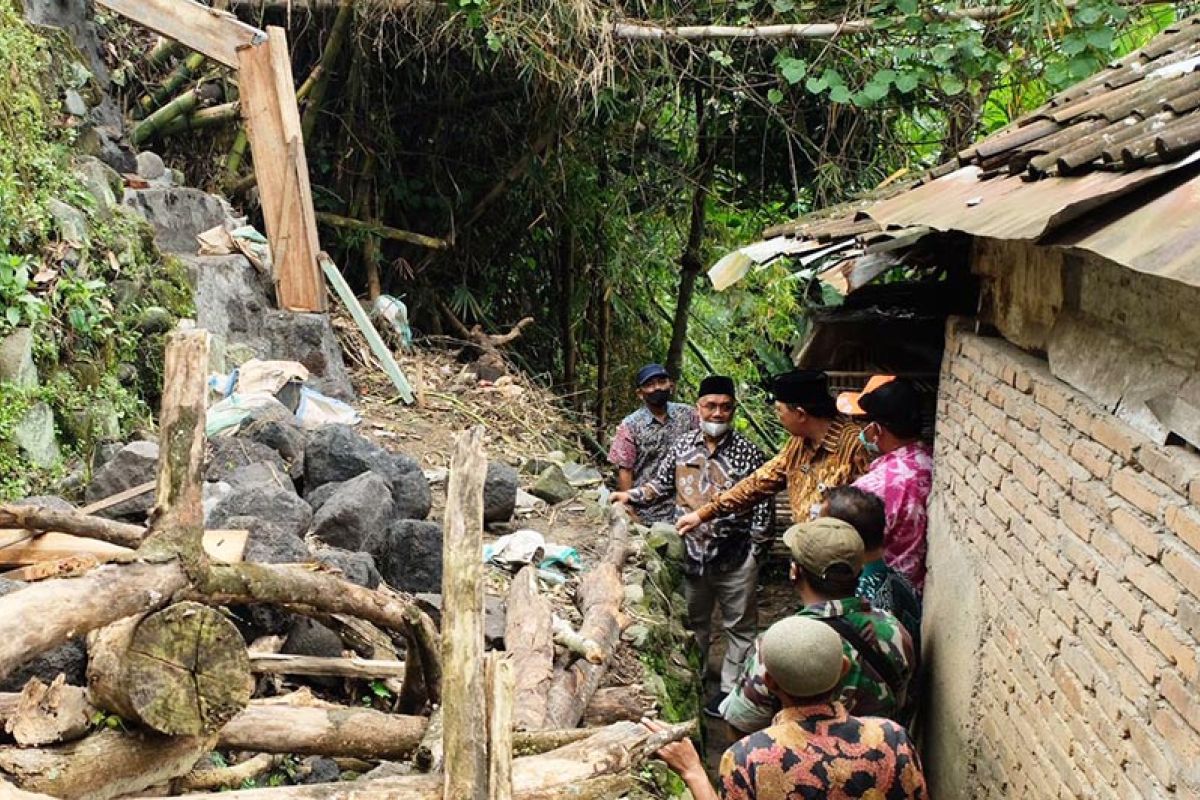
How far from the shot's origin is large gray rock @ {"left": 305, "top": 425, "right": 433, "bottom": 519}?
19.8ft

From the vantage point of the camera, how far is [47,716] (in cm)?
257

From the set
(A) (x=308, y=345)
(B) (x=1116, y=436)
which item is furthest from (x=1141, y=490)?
(A) (x=308, y=345)

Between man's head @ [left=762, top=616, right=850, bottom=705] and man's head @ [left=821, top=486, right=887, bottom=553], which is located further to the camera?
man's head @ [left=821, top=486, right=887, bottom=553]

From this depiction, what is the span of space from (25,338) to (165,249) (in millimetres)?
3152

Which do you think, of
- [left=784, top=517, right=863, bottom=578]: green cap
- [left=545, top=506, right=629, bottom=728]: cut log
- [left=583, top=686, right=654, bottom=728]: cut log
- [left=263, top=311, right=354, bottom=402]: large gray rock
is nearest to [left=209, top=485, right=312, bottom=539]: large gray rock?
[left=545, top=506, right=629, bottom=728]: cut log

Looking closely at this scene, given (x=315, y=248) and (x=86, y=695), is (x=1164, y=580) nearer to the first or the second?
(x=86, y=695)

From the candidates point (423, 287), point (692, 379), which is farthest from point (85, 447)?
point (692, 379)

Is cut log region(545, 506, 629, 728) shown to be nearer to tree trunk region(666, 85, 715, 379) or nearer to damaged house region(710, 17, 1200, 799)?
damaged house region(710, 17, 1200, 799)

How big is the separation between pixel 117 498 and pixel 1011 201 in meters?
3.81

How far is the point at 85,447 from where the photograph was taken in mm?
5656

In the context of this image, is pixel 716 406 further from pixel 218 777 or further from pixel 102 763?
pixel 102 763

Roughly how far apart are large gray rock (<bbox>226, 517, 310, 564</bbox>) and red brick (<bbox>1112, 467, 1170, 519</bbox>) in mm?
2918

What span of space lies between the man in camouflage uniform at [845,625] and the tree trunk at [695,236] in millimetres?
7541

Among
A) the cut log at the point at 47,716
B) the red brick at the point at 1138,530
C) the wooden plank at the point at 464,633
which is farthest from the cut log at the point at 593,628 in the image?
the red brick at the point at 1138,530
